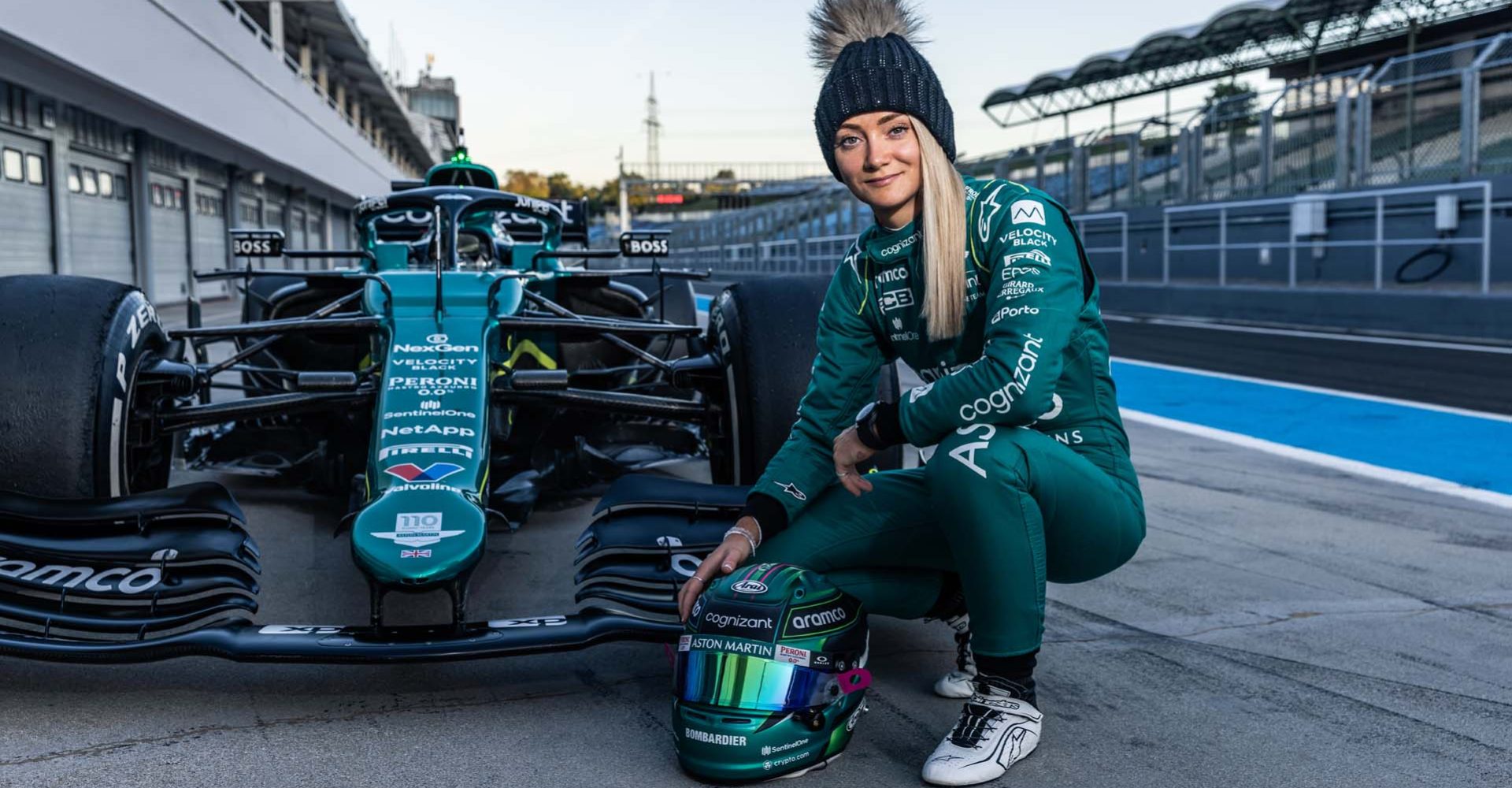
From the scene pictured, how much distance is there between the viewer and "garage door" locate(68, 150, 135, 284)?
19.5 meters

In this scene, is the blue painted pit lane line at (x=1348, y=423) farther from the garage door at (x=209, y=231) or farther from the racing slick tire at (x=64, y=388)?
the garage door at (x=209, y=231)

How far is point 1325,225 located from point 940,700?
15.9 metres

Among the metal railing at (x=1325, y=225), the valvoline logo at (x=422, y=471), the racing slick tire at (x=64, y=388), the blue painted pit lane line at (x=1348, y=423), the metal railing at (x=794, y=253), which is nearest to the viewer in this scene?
the valvoline logo at (x=422, y=471)

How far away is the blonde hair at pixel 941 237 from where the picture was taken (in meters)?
2.62

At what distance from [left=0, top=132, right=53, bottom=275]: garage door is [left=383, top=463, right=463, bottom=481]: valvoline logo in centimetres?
1518

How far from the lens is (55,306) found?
3549 mm

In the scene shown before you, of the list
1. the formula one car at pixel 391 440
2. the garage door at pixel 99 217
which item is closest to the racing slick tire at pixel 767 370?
the formula one car at pixel 391 440

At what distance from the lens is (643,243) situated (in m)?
5.41

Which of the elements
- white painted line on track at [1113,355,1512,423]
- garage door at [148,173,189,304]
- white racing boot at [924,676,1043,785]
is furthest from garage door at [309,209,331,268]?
white racing boot at [924,676,1043,785]

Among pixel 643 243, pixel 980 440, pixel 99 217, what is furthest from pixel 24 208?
pixel 980 440

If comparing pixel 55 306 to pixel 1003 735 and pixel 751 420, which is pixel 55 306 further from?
pixel 1003 735

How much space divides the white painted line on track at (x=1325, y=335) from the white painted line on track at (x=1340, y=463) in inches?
183

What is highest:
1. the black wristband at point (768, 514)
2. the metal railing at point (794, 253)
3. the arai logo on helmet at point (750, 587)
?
the metal railing at point (794, 253)

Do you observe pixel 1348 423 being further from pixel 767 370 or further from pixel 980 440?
pixel 980 440
